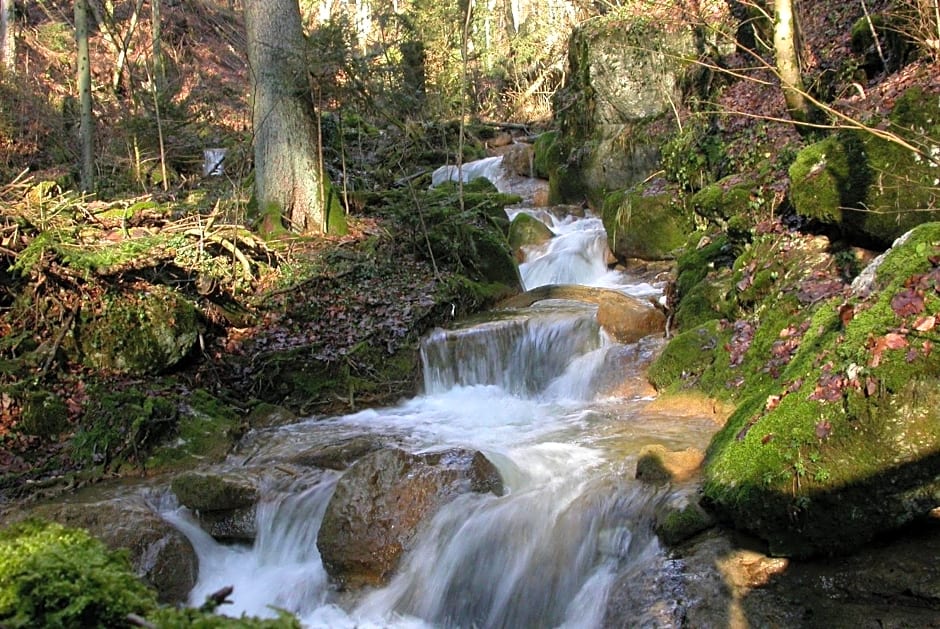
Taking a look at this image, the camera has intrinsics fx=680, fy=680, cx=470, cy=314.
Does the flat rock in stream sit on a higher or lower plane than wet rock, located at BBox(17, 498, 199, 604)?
higher

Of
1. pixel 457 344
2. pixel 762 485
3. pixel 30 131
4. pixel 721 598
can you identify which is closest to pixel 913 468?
pixel 762 485

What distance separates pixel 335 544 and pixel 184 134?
15.7 metres

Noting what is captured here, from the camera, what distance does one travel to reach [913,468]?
12.3ft

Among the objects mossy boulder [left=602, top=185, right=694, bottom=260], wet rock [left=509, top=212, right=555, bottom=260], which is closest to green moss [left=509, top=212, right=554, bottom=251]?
wet rock [left=509, top=212, right=555, bottom=260]

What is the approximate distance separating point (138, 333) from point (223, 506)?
3150mm

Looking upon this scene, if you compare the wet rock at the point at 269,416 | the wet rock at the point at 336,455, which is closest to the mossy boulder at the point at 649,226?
the wet rock at the point at 269,416

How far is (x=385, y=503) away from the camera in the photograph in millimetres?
5645

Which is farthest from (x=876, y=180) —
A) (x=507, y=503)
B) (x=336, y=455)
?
(x=336, y=455)

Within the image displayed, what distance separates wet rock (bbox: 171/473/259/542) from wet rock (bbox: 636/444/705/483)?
3.55 m

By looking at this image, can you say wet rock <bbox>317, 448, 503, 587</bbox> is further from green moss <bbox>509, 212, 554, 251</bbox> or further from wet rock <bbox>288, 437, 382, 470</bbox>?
green moss <bbox>509, 212, 554, 251</bbox>

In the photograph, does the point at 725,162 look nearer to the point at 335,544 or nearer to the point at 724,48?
the point at 724,48

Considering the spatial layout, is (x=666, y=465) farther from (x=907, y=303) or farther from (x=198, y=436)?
(x=198, y=436)

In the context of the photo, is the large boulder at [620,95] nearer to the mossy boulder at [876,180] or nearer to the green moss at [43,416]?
the mossy boulder at [876,180]

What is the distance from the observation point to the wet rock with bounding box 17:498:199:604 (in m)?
5.54
